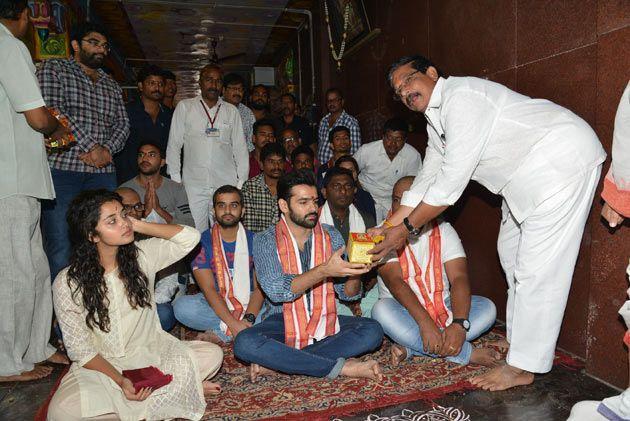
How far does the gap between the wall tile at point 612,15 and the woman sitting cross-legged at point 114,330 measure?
94.3 inches

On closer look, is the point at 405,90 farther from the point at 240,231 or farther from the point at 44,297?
the point at 44,297

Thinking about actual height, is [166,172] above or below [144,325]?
above

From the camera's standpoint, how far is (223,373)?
121 inches

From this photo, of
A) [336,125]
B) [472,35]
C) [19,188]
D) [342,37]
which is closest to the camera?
[19,188]

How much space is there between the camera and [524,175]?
2523 millimetres

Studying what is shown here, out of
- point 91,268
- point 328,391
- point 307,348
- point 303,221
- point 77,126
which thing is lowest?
point 328,391

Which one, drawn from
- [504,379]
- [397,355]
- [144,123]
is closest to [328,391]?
[397,355]

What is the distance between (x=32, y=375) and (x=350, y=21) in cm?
558

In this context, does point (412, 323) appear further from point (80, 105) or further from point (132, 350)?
Result: point (80, 105)

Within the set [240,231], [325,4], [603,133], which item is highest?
[325,4]

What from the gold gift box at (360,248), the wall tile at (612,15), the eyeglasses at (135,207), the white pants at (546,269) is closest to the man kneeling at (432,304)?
the white pants at (546,269)

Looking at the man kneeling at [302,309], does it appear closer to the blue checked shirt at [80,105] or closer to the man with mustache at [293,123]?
the blue checked shirt at [80,105]

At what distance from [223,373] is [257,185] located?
1875 millimetres

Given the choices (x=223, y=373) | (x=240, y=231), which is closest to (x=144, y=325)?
(x=223, y=373)
